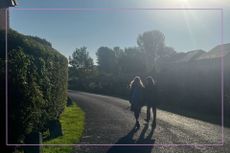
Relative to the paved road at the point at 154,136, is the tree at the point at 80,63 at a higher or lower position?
higher

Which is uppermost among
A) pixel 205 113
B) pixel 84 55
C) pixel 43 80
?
pixel 84 55

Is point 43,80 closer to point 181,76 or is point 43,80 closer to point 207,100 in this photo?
point 207,100

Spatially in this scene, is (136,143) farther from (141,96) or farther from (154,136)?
(141,96)

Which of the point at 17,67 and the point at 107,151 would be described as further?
the point at 107,151

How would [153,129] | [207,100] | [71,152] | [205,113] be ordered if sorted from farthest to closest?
[207,100] < [205,113] < [153,129] < [71,152]

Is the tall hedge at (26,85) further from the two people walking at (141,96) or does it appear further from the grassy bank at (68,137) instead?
the two people walking at (141,96)

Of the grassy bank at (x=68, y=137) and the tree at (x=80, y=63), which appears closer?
the grassy bank at (x=68, y=137)

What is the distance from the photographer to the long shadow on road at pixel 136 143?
10297 millimetres

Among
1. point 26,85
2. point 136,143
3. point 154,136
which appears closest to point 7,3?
point 154,136

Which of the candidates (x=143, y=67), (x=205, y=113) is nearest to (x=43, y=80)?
(x=205, y=113)

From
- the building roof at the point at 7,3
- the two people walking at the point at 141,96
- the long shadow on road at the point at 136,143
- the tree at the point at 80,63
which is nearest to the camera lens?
the long shadow on road at the point at 136,143

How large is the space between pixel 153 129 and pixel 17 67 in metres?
7.48

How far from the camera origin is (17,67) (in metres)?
8.20

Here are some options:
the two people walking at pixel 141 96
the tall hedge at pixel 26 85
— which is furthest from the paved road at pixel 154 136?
the tall hedge at pixel 26 85
